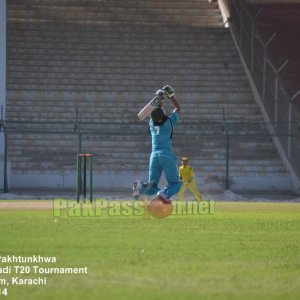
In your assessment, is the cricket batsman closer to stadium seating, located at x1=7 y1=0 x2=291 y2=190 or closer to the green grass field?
the green grass field

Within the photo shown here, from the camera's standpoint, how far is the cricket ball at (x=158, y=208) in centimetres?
2025

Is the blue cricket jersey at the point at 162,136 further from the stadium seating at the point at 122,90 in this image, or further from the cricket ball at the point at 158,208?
the stadium seating at the point at 122,90

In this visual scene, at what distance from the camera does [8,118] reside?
38.7 meters

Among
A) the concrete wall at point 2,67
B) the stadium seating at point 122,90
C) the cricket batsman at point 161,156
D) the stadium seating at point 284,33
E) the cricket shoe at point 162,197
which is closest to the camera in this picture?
the cricket shoe at point 162,197

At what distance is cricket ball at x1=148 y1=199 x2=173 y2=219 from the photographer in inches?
797

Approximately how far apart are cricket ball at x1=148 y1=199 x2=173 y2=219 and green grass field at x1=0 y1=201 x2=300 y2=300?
17 centimetres

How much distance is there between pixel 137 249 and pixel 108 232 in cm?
263

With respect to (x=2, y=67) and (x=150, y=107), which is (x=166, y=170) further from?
(x=2, y=67)

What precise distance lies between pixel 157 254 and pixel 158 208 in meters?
5.91

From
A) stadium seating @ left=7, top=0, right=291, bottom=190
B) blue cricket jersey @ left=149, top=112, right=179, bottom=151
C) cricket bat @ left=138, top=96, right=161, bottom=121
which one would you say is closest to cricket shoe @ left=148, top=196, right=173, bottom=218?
blue cricket jersey @ left=149, top=112, right=179, bottom=151

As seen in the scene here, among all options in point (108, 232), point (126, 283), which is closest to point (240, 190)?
point (108, 232)

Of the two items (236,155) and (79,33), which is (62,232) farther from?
(79,33)

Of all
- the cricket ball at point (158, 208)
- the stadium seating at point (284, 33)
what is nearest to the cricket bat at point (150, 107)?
the cricket ball at point (158, 208)

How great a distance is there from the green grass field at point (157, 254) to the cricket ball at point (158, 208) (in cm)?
17
